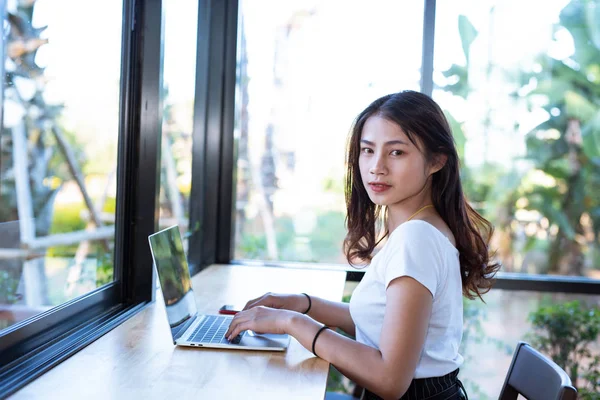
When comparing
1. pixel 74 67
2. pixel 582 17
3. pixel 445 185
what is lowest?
pixel 445 185

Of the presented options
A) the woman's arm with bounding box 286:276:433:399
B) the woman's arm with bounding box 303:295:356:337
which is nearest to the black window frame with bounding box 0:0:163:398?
→ the woman's arm with bounding box 303:295:356:337

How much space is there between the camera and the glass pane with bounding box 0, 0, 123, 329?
1789mm

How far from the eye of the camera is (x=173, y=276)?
1523 millimetres

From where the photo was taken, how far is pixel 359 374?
124 centimetres

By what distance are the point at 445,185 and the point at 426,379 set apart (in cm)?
47

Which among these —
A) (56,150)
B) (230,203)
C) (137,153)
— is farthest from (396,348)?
(56,150)

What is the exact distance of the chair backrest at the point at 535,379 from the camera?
1.31 metres

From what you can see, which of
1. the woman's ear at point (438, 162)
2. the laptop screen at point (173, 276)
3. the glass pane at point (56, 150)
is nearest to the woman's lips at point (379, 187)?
the woman's ear at point (438, 162)

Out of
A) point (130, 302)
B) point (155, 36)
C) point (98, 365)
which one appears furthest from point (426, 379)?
point (155, 36)

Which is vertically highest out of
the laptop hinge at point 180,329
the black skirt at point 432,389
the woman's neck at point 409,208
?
the woman's neck at point 409,208

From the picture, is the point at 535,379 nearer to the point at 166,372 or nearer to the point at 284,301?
the point at 284,301

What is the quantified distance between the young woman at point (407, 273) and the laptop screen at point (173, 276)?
5.8 inches

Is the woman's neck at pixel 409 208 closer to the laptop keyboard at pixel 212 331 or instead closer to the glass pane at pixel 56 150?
the laptop keyboard at pixel 212 331

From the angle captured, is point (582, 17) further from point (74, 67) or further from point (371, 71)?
point (74, 67)
